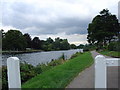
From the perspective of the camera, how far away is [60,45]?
12862 cm

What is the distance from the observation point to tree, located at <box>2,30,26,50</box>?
288 feet

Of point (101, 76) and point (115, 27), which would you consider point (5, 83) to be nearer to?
point (101, 76)

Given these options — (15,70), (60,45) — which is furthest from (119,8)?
(60,45)

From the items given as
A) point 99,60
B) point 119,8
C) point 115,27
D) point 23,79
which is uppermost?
point 115,27

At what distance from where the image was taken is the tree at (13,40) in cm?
8769

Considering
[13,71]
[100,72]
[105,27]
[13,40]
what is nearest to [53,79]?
[13,71]

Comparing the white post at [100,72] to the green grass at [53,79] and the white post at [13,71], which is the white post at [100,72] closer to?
the white post at [13,71]

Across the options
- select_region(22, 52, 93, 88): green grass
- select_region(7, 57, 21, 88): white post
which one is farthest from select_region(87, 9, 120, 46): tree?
select_region(7, 57, 21, 88): white post

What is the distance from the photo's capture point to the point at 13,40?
88.7 m

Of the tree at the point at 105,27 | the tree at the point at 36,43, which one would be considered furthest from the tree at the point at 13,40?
the tree at the point at 105,27

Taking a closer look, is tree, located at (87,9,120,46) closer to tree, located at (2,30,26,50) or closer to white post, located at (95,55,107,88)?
tree, located at (2,30,26,50)

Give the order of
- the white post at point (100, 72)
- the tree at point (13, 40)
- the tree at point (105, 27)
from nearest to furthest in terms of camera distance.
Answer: the white post at point (100, 72)
the tree at point (105, 27)
the tree at point (13, 40)

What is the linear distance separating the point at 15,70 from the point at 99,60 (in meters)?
1.80

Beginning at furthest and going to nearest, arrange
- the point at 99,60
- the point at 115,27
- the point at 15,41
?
the point at 15,41
the point at 115,27
the point at 99,60
